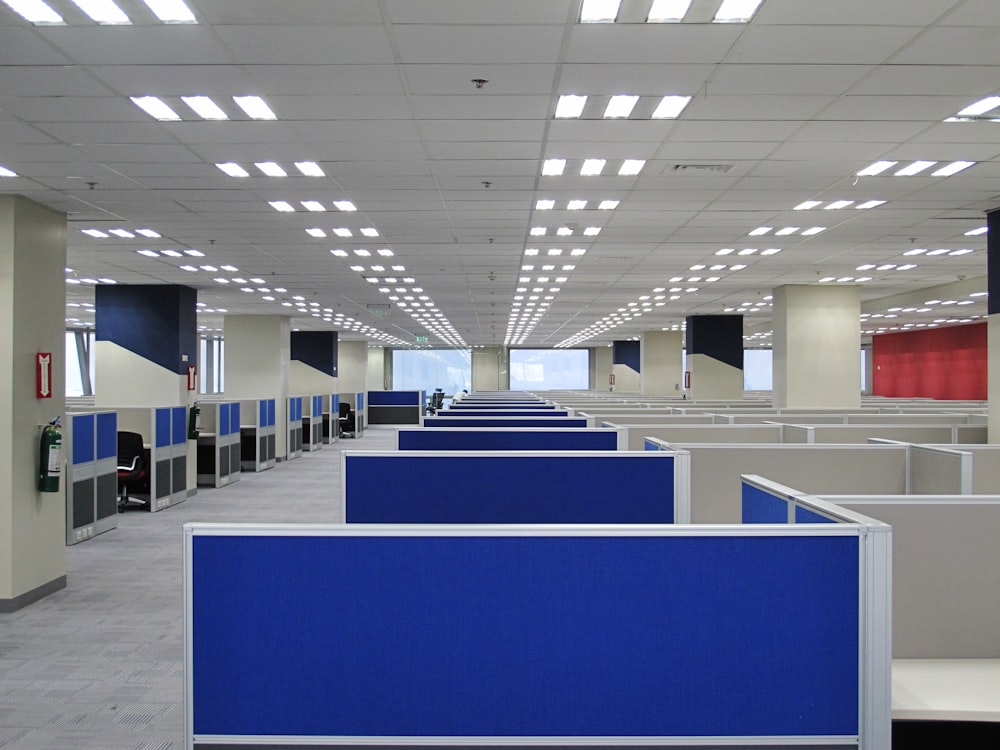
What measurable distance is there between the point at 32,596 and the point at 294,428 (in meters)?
12.4

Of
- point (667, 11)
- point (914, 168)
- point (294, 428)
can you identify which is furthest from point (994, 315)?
point (294, 428)

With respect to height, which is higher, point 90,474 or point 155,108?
point 155,108

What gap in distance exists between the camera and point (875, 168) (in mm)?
6805

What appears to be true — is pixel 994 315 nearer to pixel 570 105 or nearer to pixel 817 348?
pixel 570 105

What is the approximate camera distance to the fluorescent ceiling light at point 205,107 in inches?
195

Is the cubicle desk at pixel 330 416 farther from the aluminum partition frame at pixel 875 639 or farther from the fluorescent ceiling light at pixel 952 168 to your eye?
the aluminum partition frame at pixel 875 639

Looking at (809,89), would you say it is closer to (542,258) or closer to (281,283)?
(542,258)

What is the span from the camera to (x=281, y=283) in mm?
14336

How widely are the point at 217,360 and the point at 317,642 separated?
4209 cm

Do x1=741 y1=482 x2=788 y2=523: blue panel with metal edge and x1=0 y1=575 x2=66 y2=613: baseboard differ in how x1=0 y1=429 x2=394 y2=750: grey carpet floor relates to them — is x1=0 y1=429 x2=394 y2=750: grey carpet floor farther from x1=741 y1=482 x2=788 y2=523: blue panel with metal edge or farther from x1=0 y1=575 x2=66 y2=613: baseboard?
x1=741 y1=482 x2=788 y2=523: blue panel with metal edge

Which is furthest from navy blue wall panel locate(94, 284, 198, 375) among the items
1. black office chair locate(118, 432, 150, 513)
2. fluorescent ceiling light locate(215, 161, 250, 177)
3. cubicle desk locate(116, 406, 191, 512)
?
fluorescent ceiling light locate(215, 161, 250, 177)

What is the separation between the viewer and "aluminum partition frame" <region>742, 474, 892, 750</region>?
202 cm

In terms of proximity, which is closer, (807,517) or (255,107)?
(807,517)

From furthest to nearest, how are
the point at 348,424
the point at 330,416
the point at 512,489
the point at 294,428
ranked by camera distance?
1. the point at 348,424
2. the point at 330,416
3. the point at 294,428
4. the point at 512,489
